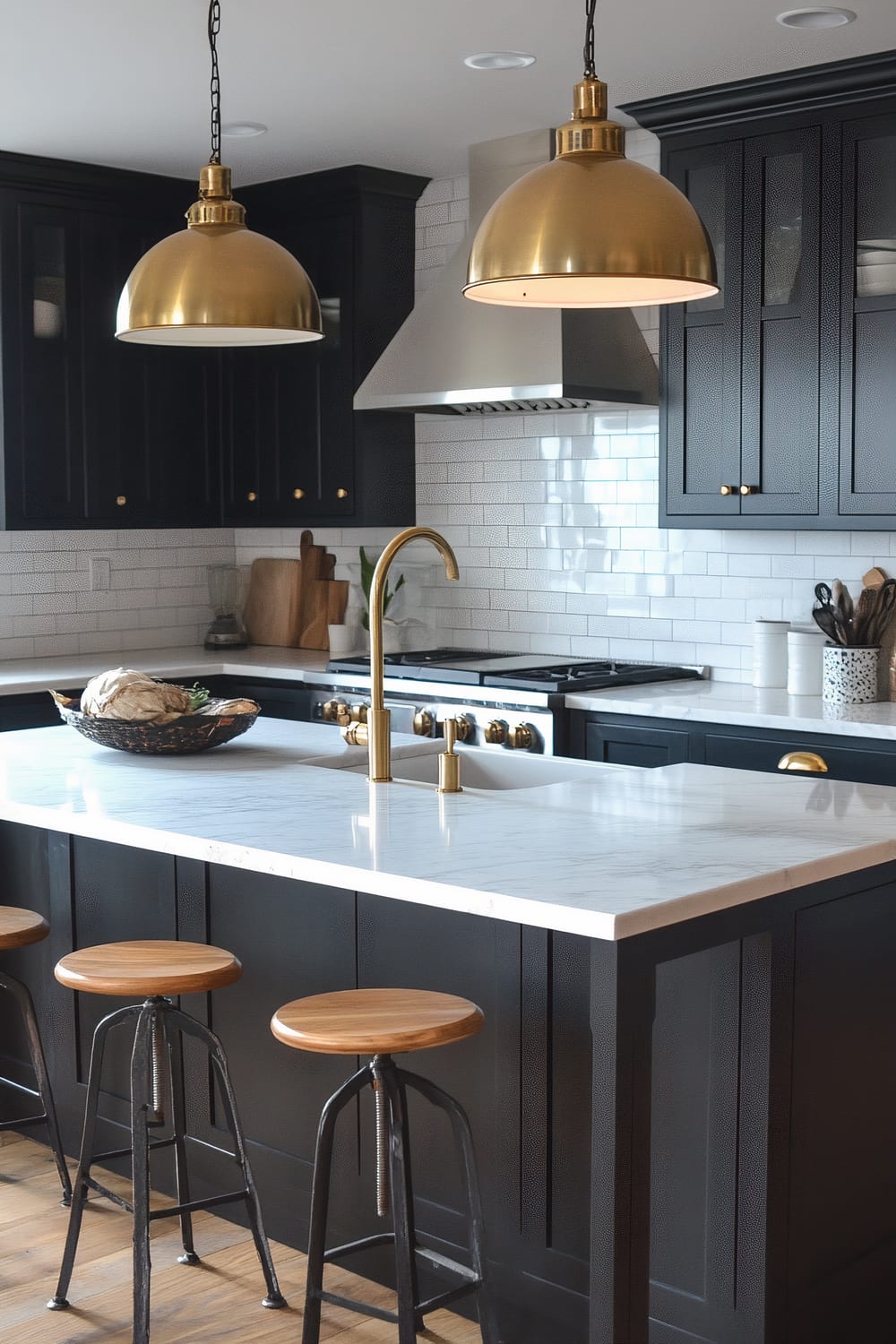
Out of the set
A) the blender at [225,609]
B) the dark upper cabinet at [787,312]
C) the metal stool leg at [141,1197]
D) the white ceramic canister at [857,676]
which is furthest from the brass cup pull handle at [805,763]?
the blender at [225,609]

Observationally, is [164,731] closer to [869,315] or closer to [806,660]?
[806,660]

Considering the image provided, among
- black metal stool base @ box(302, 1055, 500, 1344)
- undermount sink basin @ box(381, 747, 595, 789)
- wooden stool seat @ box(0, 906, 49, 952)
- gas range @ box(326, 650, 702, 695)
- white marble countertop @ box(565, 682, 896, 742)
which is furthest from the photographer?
gas range @ box(326, 650, 702, 695)

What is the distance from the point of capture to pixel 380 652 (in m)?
3.19

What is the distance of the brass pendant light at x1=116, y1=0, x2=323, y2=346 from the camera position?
9.39 feet

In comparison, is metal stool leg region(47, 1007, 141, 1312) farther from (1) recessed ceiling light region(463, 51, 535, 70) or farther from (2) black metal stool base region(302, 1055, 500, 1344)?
(1) recessed ceiling light region(463, 51, 535, 70)

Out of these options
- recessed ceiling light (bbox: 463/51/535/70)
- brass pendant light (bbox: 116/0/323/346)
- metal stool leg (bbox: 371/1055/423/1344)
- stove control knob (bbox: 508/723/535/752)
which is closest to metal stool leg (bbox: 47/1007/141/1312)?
metal stool leg (bbox: 371/1055/423/1344)

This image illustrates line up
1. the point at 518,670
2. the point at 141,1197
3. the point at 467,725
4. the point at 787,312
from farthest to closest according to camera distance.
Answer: the point at 518,670 → the point at 467,725 → the point at 787,312 → the point at 141,1197

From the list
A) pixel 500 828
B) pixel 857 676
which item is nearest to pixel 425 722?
pixel 857 676

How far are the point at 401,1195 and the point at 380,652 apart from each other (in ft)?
3.80

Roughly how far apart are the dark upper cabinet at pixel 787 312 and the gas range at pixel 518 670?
545 mm

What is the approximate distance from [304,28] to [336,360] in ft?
6.40

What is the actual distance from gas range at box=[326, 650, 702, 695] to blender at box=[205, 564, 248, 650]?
0.85 meters

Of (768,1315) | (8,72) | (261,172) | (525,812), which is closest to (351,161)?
(261,172)

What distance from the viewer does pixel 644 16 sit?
3939 mm
